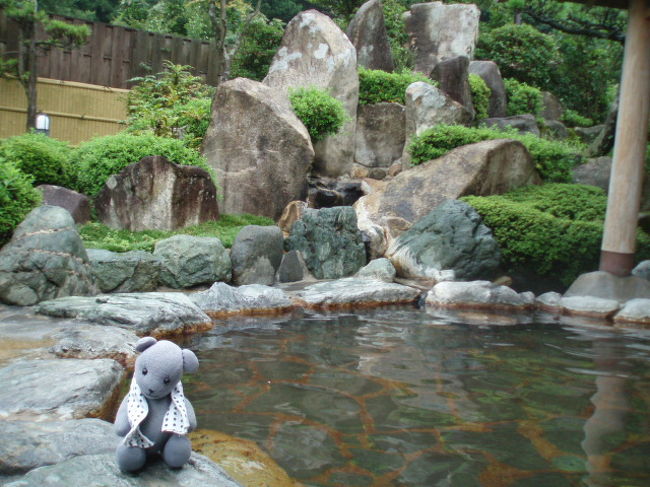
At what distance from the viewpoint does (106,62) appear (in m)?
17.4

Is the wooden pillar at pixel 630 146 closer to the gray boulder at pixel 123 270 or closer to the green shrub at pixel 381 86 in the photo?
the gray boulder at pixel 123 270

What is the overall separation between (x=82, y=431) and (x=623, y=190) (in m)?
8.32

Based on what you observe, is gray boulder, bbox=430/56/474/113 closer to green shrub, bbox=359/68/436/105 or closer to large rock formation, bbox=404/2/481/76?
green shrub, bbox=359/68/436/105

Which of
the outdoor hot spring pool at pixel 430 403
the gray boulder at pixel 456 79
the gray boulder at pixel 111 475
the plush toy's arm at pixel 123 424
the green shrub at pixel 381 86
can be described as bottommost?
the outdoor hot spring pool at pixel 430 403

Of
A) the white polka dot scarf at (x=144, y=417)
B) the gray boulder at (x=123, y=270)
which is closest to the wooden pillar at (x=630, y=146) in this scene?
the gray boulder at (x=123, y=270)

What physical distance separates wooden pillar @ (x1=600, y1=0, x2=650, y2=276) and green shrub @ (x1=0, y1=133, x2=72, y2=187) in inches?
339

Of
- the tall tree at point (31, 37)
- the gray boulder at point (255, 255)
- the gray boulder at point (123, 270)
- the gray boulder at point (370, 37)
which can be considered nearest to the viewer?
the gray boulder at point (123, 270)

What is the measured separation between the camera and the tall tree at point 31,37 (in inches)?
520

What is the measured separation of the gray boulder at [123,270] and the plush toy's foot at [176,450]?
563cm

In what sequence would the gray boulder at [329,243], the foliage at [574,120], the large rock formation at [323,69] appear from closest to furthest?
the gray boulder at [329,243] < the large rock formation at [323,69] < the foliage at [574,120]

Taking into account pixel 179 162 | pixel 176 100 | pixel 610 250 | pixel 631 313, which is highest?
pixel 176 100

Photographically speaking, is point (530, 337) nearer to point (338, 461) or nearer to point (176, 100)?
point (338, 461)

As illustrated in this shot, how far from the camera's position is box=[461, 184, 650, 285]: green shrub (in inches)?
407

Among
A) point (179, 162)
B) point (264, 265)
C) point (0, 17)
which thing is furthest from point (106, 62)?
point (264, 265)
